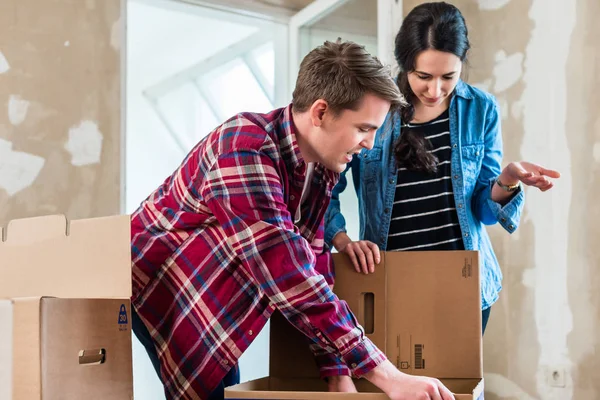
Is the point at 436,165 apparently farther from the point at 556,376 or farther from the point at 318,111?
the point at 556,376

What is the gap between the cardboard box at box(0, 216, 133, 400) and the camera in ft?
3.90

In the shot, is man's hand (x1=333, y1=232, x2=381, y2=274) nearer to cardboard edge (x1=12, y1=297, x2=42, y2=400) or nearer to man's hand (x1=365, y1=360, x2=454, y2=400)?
man's hand (x1=365, y1=360, x2=454, y2=400)

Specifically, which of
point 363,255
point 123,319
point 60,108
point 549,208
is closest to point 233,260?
point 123,319

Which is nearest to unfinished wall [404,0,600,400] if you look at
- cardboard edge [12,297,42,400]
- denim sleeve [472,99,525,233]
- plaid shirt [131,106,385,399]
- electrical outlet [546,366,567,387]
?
electrical outlet [546,366,567,387]

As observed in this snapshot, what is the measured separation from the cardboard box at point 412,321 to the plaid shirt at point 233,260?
0.38ft

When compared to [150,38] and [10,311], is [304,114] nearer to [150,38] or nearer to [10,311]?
[10,311]

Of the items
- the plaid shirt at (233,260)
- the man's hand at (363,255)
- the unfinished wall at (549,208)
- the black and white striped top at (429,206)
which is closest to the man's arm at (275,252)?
the plaid shirt at (233,260)

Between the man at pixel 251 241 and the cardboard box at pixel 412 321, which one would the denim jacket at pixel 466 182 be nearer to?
the cardboard box at pixel 412 321

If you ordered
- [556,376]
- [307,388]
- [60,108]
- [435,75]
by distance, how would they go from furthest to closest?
[60,108] → [556,376] → [435,75] → [307,388]

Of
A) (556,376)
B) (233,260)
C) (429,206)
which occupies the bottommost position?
(556,376)

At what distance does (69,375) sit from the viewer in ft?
4.01

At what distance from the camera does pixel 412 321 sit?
159 cm

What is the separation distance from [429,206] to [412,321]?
0.35 m

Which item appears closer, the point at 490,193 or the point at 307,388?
the point at 307,388
